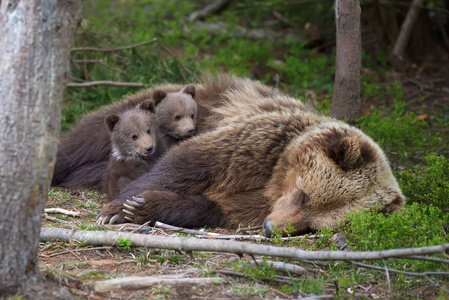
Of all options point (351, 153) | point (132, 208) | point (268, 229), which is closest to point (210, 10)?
point (132, 208)

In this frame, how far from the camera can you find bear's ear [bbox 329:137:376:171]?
4.78m

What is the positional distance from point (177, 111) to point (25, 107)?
324 cm

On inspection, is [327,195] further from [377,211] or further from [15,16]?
[15,16]

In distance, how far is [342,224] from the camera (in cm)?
464

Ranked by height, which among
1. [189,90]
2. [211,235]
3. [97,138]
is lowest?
[211,235]

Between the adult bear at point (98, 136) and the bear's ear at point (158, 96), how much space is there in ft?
0.12

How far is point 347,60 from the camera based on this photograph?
680cm

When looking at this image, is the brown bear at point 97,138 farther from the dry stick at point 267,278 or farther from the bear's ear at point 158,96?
the dry stick at point 267,278

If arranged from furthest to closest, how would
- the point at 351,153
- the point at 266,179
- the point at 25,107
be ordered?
the point at 266,179 < the point at 351,153 < the point at 25,107

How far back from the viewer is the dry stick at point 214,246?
134 inches

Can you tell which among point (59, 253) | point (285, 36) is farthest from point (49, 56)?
point (285, 36)

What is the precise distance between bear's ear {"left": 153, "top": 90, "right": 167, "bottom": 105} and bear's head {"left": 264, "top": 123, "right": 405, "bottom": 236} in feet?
6.63

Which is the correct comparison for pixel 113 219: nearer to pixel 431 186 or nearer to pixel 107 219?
pixel 107 219

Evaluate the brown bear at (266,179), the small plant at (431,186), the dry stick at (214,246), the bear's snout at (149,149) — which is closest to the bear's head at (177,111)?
the bear's snout at (149,149)
